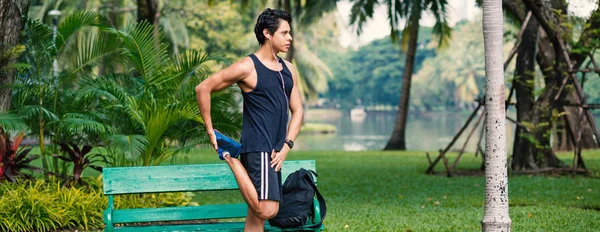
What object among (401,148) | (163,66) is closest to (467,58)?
(401,148)

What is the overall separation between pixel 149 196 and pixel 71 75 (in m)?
1.69

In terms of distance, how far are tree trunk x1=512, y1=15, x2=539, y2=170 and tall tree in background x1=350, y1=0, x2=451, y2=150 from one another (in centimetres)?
1043

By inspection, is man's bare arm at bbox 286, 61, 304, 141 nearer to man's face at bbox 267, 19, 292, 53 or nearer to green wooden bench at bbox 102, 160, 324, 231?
man's face at bbox 267, 19, 292, 53

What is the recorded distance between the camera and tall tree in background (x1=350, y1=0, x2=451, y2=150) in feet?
82.4

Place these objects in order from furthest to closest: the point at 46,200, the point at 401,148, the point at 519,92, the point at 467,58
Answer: the point at 467,58 → the point at 401,148 → the point at 519,92 → the point at 46,200

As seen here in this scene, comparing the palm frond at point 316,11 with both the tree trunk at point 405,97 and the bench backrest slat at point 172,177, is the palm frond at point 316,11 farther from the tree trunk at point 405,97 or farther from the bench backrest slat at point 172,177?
the bench backrest slat at point 172,177

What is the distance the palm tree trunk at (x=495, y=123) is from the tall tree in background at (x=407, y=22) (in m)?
19.8

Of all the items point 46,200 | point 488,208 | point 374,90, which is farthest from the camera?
point 374,90

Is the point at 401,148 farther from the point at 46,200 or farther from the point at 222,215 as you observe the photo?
the point at 222,215

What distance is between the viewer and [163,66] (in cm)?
904

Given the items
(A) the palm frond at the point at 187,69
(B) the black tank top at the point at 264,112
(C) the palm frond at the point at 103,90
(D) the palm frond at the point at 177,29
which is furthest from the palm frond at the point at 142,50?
(D) the palm frond at the point at 177,29

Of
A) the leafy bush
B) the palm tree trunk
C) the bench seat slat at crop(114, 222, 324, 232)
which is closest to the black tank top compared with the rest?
the bench seat slat at crop(114, 222, 324, 232)

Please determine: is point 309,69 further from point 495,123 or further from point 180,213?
point 495,123

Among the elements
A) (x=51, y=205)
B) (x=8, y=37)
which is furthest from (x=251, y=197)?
(x=8, y=37)
